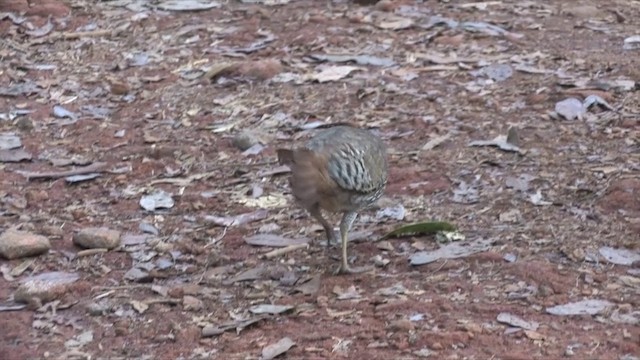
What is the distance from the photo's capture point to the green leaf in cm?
618

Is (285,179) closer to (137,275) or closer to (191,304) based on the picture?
(137,275)

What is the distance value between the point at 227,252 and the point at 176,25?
455cm

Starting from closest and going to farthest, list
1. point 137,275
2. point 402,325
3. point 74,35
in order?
point 402,325 → point 137,275 → point 74,35

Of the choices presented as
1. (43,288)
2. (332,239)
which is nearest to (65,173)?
(43,288)

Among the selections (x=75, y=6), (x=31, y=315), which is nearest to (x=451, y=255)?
(x=31, y=315)

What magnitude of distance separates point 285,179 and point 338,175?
1753mm

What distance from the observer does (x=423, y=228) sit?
6.20m

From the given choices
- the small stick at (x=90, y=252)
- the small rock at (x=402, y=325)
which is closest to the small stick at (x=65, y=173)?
the small stick at (x=90, y=252)

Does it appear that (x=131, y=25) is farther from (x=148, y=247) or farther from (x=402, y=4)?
(x=148, y=247)

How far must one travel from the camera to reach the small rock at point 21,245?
20.2ft

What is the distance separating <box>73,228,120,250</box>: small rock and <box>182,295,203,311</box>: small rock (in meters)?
0.88

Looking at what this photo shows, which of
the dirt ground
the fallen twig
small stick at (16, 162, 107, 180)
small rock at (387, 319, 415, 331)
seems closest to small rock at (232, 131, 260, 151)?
the dirt ground

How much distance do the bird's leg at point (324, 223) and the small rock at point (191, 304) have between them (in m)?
0.73

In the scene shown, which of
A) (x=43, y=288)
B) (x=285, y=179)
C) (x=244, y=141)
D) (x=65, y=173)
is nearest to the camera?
(x=43, y=288)
